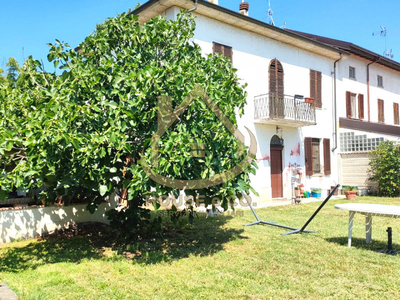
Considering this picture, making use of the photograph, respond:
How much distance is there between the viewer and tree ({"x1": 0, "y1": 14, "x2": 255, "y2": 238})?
14.5 ft

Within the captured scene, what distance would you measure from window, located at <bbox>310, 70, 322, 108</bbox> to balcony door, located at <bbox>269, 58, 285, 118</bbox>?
6.85 feet

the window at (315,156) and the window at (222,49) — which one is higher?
the window at (222,49)

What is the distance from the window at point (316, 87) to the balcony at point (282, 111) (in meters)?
1.23

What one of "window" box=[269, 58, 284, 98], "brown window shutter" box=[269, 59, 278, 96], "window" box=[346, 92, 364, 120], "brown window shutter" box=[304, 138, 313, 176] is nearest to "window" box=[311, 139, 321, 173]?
"brown window shutter" box=[304, 138, 313, 176]

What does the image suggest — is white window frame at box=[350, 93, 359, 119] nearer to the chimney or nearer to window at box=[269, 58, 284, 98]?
window at box=[269, 58, 284, 98]

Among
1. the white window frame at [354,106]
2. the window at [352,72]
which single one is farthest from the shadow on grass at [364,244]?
the window at [352,72]

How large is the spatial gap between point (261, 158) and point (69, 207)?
7.42m

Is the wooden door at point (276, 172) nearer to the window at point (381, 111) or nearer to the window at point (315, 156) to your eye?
the window at point (315, 156)

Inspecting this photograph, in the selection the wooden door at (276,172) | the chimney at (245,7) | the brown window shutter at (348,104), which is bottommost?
the wooden door at (276,172)

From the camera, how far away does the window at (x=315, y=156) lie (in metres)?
14.6

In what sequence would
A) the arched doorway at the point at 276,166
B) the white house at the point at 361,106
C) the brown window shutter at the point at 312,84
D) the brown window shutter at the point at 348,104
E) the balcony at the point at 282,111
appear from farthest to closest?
the brown window shutter at the point at 348,104
the white house at the point at 361,106
the brown window shutter at the point at 312,84
the arched doorway at the point at 276,166
the balcony at the point at 282,111

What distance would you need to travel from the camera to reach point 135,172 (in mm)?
4535

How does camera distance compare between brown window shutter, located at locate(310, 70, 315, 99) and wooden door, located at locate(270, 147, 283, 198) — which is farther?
brown window shutter, located at locate(310, 70, 315, 99)

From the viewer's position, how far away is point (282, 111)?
507 inches
